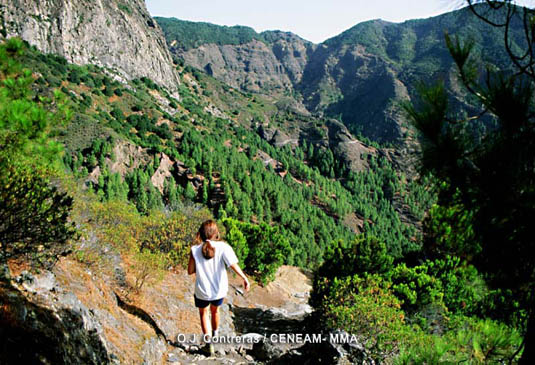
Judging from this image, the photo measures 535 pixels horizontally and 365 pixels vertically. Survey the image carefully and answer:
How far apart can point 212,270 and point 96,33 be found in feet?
356

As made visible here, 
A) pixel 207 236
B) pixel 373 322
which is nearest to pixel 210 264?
pixel 207 236

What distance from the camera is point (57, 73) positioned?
6775cm

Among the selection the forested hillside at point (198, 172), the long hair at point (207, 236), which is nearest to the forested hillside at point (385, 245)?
the long hair at point (207, 236)

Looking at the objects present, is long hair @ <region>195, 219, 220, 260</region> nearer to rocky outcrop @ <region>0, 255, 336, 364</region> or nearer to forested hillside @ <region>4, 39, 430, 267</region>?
rocky outcrop @ <region>0, 255, 336, 364</region>

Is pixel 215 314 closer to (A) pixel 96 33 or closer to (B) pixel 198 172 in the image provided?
(B) pixel 198 172

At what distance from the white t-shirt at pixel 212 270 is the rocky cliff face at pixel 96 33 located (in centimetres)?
8954

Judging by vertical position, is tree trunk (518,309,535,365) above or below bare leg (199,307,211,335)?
above

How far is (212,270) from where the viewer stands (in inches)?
196

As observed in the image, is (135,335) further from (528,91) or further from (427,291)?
(427,291)

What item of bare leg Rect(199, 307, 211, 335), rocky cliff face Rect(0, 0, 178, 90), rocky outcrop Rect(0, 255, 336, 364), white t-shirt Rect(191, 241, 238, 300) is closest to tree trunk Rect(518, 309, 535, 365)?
white t-shirt Rect(191, 241, 238, 300)

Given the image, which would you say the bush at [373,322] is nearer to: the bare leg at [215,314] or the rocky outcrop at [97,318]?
the rocky outcrop at [97,318]

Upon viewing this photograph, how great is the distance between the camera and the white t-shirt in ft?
16.3

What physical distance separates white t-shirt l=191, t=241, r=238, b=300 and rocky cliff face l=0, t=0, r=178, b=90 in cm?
8954

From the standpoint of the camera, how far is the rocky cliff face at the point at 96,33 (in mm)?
74375
